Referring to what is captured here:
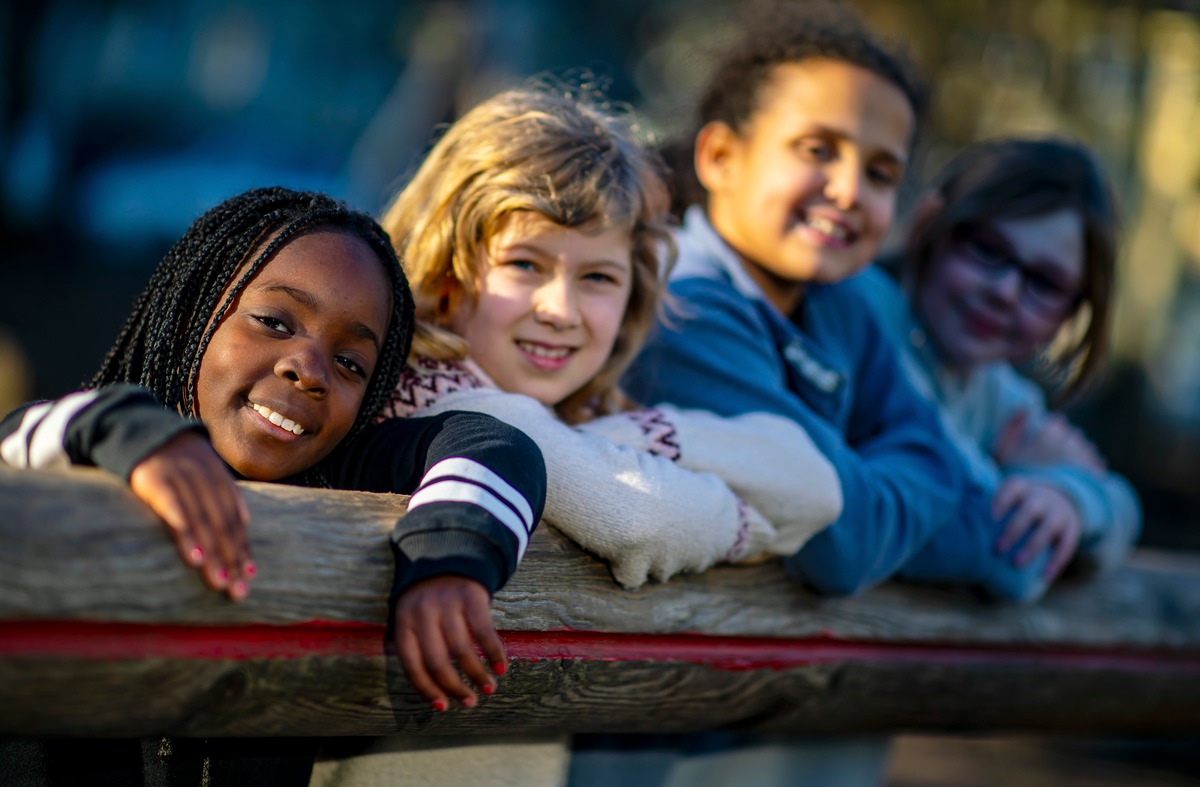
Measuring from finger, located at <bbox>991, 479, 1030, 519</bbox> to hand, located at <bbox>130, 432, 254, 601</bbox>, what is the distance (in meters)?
1.76

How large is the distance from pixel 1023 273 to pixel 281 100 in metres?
5.53

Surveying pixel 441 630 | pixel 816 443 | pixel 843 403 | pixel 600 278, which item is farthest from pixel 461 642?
pixel 843 403

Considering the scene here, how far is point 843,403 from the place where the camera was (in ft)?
8.13

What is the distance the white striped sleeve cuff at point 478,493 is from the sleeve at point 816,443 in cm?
78

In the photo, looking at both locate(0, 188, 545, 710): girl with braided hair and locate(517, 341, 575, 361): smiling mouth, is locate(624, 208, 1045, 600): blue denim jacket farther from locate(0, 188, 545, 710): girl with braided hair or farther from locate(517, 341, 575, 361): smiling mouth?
locate(0, 188, 545, 710): girl with braided hair

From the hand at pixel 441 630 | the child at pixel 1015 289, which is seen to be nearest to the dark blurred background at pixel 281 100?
the child at pixel 1015 289

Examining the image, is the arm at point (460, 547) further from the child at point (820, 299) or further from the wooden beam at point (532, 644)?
the child at point (820, 299)

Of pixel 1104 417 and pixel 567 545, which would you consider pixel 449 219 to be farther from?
pixel 1104 417

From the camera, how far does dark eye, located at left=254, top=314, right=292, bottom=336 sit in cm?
157

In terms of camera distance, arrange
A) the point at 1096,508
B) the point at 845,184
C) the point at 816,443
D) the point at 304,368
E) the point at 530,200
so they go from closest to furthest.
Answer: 1. the point at 304,368
2. the point at 530,200
3. the point at 816,443
4. the point at 845,184
5. the point at 1096,508

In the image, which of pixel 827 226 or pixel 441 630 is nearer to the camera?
pixel 441 630

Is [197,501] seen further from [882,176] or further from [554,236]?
[882,176]

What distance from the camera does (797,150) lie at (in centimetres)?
248

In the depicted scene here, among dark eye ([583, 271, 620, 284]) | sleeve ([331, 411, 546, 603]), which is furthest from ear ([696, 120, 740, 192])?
sleeve ([331, 411, 546, 603])
